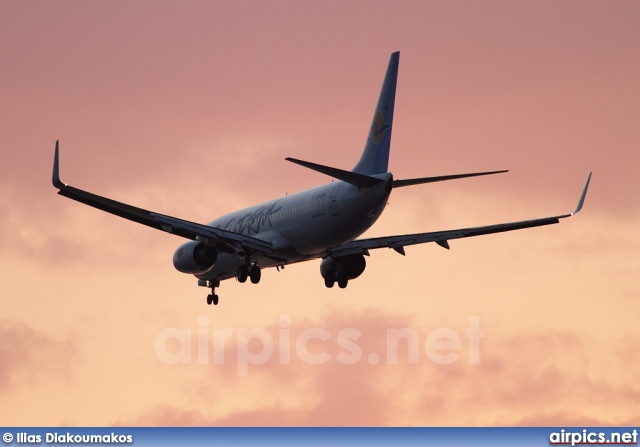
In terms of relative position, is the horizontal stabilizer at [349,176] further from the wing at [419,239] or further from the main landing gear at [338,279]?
the main landing gear at [338,279]

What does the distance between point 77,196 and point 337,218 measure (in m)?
12.8

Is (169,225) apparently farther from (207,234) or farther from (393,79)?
(393,79)

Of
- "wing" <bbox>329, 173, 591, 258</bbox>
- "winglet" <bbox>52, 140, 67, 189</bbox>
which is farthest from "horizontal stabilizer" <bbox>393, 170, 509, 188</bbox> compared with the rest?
"winglet" <bbox>52, 140, 67, 189</bbox>

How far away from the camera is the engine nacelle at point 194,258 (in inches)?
2783

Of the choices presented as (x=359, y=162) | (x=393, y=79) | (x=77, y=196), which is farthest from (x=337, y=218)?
(x=77, y=196)

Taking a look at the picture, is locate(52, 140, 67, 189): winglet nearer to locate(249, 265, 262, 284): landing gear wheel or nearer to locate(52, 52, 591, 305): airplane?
locate(52, 52, 591, 305): airplane

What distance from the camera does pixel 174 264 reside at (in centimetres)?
7425

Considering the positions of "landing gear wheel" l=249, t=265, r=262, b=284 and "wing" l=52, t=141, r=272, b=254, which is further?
"landing gear wheel" l=249, t=265, r=262, b=284

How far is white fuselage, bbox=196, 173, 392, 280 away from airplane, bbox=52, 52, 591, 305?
1.9 inches

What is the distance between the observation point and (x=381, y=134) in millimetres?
67750

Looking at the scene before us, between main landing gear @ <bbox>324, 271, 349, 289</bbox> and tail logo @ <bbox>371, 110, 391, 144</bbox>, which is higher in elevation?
tail logo @ <bbox>371, 110, 391, 144</bbox>

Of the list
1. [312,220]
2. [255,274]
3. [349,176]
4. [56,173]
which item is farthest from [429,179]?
[56,173]

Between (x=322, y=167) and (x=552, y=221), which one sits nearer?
A: (x=322, y=167)

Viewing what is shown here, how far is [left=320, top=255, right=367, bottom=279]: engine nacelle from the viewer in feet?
243
